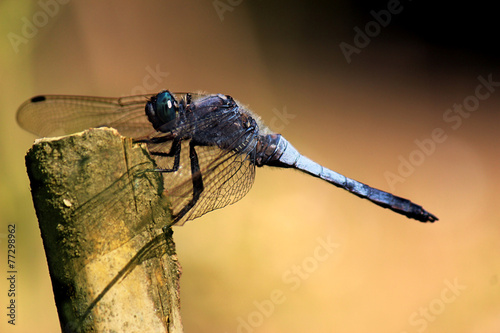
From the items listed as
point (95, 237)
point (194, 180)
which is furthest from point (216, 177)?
point (95, 237)

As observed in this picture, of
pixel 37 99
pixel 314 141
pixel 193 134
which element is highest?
pixel 314 141

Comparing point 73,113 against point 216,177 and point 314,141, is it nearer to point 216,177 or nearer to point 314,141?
point 216,177

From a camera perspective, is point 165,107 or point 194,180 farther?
point 165,107

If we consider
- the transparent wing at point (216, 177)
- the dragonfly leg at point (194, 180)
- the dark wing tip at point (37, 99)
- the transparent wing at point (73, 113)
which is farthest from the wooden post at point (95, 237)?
the dark wing tip at point (37, 99)

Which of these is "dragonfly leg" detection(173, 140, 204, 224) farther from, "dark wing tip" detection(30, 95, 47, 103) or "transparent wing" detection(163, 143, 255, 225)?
"dark wing tip" detection(30, 95, 47, 103)

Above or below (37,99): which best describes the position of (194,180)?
below

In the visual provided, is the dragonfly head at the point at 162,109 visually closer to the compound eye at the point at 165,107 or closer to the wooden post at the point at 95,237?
the compound eye at the point at 165,107

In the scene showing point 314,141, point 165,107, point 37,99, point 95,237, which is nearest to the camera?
point 95,237
